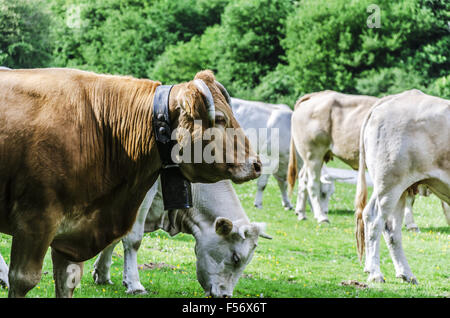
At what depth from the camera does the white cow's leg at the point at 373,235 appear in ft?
27.3

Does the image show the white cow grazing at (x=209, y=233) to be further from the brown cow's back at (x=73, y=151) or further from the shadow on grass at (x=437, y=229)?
the shadow on grass at (x=437, y=229)

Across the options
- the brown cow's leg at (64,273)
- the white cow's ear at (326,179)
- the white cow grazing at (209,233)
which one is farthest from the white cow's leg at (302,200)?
the brown cow's leg at (64,273)

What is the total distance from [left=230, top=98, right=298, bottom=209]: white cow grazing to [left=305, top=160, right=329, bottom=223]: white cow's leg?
2.16 m

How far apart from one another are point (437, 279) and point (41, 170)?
23.0 feet

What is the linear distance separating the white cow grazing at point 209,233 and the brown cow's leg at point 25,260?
9.15 ft

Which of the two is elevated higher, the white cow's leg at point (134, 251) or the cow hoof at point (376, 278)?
the white cow's leg at point (134, 251)

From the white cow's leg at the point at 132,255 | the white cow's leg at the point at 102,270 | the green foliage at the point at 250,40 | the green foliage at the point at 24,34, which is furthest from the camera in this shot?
the green foliage at the point at 250,40

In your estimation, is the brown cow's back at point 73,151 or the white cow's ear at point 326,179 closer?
the brown cow's back at point 73,151

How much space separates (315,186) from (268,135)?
2863 millimetres

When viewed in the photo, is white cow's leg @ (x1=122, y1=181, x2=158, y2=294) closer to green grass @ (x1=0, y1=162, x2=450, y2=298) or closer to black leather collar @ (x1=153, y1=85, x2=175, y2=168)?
green grass @ (x1=0, y1=162, x2=450, y2=298)

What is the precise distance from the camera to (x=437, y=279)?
353 inches

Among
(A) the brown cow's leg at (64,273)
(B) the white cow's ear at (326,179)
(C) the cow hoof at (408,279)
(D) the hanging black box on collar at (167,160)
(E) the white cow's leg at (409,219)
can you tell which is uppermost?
(D) the hanging black box on collar at (167,160)

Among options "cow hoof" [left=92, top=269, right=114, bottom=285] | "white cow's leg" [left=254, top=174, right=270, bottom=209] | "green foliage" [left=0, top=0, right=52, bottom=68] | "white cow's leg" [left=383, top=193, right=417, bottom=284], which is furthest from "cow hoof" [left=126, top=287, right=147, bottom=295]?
"green foliage" [left=0, top=0, right=52, bottom=68]
